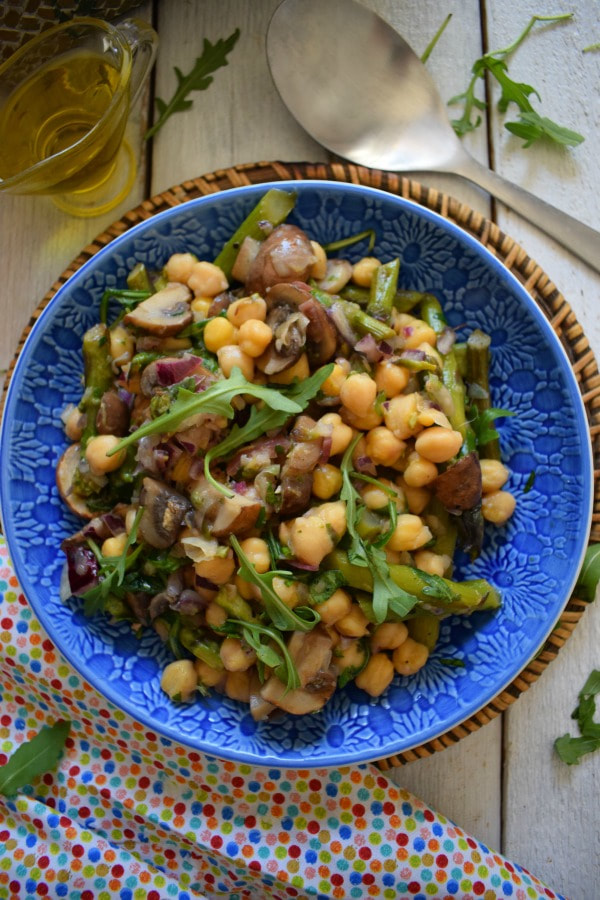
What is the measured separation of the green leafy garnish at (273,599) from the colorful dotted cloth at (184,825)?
0.68 metres

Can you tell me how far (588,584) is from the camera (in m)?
2.56

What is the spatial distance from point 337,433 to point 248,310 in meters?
0.47

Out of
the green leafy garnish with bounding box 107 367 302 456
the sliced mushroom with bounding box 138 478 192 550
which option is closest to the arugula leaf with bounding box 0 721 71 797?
the sliced mushroom with bounding box 138 478 192 550

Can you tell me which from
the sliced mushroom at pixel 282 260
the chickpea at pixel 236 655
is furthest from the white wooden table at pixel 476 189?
the chickpea at pixel 236 655

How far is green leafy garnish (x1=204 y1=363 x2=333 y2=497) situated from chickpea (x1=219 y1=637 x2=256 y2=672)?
470mm

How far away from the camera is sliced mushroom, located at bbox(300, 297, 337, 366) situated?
2330 mm

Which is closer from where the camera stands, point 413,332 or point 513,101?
point 413,332

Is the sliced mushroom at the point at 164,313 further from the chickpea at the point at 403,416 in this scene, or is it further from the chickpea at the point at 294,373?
the chickpea at the point at 403,416

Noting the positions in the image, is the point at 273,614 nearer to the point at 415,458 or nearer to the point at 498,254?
the point at 415,458

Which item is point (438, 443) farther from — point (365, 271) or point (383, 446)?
point (365, 271)

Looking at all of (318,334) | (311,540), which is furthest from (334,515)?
(318,334)

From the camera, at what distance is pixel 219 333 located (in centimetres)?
238

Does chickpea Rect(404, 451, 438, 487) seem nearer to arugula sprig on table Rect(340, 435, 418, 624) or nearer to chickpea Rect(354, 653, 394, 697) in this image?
arugula sprig on table Rect(340, 435, 418, 624)

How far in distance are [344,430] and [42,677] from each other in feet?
4.43
